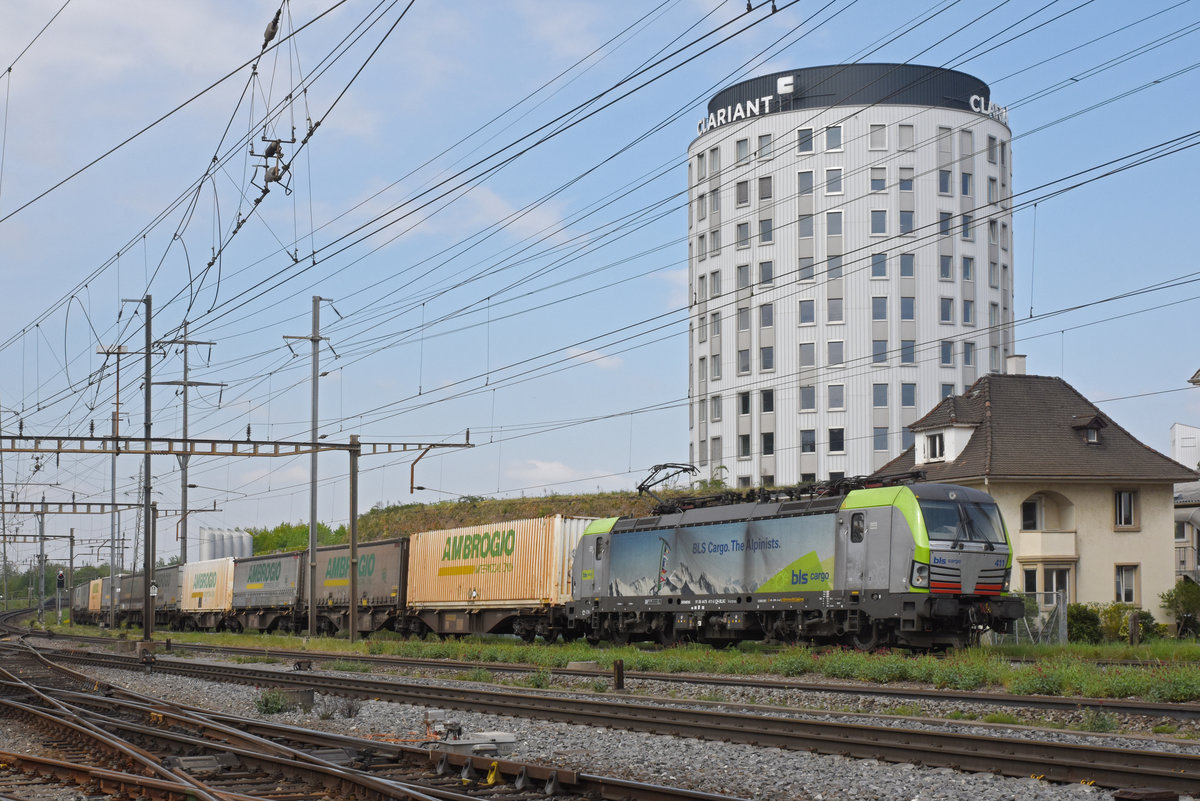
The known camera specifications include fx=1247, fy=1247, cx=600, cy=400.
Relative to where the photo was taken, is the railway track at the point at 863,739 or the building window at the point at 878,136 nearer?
the railway track at the point at 863,739

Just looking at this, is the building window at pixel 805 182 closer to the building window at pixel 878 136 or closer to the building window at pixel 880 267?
the building window at pixel 878 136

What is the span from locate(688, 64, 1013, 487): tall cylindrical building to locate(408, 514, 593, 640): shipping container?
39.3 metres

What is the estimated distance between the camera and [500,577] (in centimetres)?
3569

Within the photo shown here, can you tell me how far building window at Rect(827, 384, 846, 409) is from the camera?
247 feet

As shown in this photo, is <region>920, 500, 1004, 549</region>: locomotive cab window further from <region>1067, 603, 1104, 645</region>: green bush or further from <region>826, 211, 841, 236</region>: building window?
<region>826, 211, 841, 236</region>: building window

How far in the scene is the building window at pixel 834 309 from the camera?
7650cm

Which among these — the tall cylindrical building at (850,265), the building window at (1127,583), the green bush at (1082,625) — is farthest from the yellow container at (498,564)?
the tall cylindrical building at (850,265)

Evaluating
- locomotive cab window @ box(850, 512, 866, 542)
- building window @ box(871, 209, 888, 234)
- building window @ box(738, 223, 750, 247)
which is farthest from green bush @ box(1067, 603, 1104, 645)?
building window @ box(738, 223, 750, 247)

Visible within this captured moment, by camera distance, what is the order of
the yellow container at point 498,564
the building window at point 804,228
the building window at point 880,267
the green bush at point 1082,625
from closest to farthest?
the yellow container at point 498,564, the green bush at point 1082,625, the building window at point 880,267, the building window at point 804,228

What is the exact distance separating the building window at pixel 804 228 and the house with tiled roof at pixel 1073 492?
35482mm

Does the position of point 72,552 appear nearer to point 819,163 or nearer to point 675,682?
point 819,163

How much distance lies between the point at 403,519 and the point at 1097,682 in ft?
272

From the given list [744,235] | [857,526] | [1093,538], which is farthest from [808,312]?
[857,526]

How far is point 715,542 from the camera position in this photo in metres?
28.3
